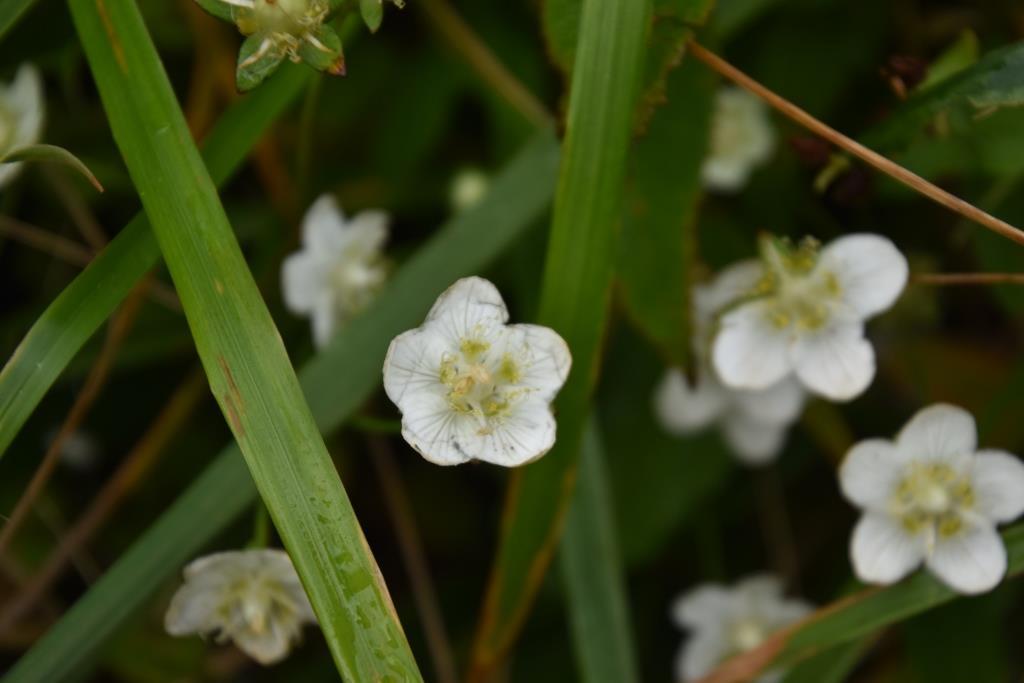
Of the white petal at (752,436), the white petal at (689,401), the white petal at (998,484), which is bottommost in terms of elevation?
the white petal at (998,484)

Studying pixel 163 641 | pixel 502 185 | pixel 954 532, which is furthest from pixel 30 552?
pixel 954 532

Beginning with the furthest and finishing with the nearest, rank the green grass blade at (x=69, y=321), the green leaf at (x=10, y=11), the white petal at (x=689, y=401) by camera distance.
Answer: the white petal at (x=689, y=401)
the green leaf at (x=10, y=11)
the green grass blade at (x=69, y=321)

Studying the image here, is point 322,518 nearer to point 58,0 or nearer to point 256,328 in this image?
point 256,328

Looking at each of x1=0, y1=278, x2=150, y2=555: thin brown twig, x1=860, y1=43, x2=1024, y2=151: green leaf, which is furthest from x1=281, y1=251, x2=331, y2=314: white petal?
x1=860, y1=43, x2=1024, y2=151: green leaf

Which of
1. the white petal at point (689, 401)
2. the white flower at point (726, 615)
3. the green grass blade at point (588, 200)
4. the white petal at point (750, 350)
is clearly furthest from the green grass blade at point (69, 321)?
the white flower at point (726, 615)

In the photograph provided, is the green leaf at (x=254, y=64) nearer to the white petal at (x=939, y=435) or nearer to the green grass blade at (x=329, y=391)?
the green grass blade at (x=329, y=391)

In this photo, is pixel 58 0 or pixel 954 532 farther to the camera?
pixel 58 0

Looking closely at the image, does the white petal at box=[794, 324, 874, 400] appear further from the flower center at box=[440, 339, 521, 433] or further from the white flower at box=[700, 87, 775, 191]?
the white flower at box=[700, 87, 775, 191]
